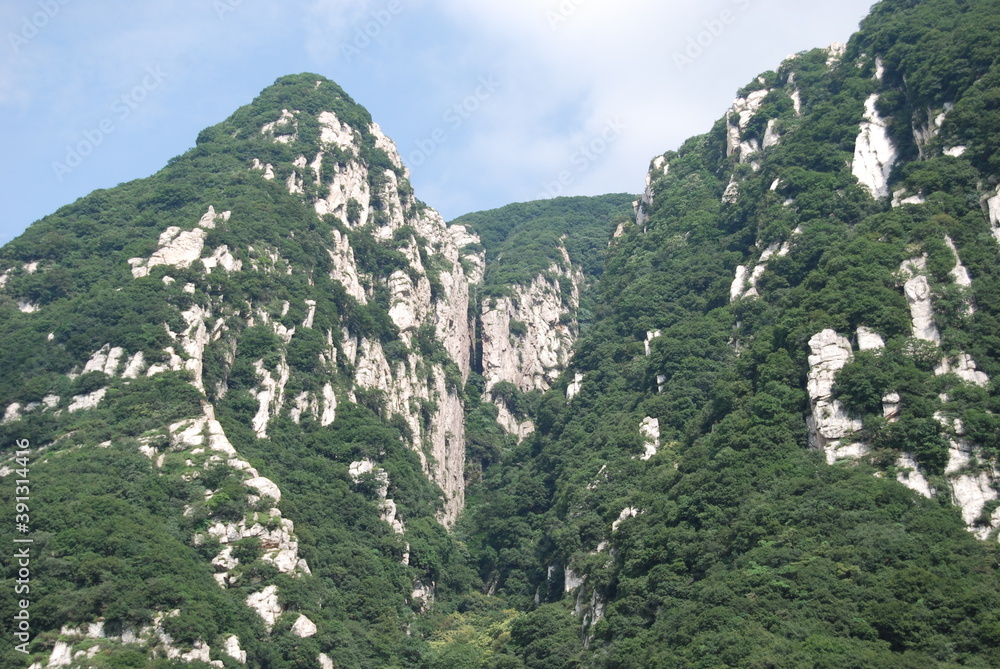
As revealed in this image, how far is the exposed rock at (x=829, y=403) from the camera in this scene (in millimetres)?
65562

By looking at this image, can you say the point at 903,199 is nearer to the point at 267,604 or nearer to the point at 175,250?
the point at 267,604

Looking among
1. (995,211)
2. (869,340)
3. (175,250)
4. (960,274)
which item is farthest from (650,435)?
(175,250)

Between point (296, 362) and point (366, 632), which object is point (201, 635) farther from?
point (296, 362)

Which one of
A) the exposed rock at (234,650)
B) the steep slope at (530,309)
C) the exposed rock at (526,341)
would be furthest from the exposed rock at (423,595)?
the exposed rock at (526,341)

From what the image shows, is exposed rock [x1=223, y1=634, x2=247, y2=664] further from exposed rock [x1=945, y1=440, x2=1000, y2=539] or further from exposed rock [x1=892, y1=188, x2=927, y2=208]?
exposed rock [x1=892, y1=188, x2=927, y2=208]

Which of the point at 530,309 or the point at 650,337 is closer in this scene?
the point at 650,337

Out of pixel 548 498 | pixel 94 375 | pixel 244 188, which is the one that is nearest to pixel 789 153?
pixel 548 498

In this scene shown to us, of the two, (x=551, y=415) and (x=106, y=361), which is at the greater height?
(x=106, y=361)

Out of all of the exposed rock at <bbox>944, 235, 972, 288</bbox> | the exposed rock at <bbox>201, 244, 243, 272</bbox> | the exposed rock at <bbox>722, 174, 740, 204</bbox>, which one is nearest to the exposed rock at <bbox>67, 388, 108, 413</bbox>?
the exposed rock at <bbox>201, 244, 243, 272</bbox>

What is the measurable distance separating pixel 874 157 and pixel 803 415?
34730 millimetres

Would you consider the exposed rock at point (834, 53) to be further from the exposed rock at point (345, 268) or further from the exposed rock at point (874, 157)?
the exposed rock at point (345, 268)

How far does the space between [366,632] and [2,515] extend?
84.8 ft

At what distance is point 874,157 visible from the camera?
94.5 meters

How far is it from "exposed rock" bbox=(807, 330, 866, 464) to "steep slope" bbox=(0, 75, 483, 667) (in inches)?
1330
